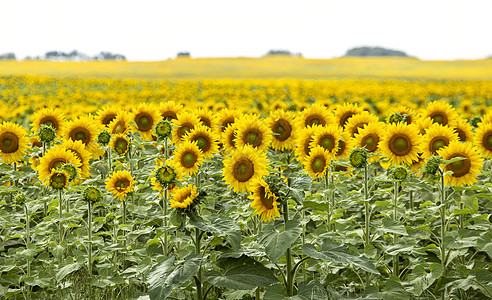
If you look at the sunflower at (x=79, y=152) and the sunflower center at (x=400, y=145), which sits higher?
the sunflower center at (x=400, y=145)

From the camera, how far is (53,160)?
4.52 metres

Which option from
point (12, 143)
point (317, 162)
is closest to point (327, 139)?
point (317, 162)

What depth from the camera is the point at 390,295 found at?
3.49 m

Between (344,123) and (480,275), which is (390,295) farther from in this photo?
(344,123)

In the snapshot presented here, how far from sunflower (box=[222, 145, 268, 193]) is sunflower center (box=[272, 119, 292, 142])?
121 centimetres

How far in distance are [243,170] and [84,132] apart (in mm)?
2600

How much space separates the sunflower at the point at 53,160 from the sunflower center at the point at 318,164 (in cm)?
209

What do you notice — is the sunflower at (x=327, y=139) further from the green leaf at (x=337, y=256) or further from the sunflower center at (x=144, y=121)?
the sunflower center at (x=144, y=121)

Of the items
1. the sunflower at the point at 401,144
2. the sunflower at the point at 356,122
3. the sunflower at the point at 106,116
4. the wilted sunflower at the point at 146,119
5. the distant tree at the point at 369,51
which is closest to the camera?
the sunflower at the point at 401,144

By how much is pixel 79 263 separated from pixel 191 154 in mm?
1237

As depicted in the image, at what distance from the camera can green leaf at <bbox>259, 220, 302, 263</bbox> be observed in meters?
2.93

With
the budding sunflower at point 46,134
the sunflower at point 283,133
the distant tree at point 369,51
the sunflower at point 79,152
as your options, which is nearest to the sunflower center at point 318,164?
the sunflower at point 283,133

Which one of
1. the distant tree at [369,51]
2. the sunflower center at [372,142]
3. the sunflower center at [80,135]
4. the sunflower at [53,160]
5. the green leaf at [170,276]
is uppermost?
the distant tree at [369,51]

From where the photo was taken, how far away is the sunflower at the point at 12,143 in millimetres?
5270
